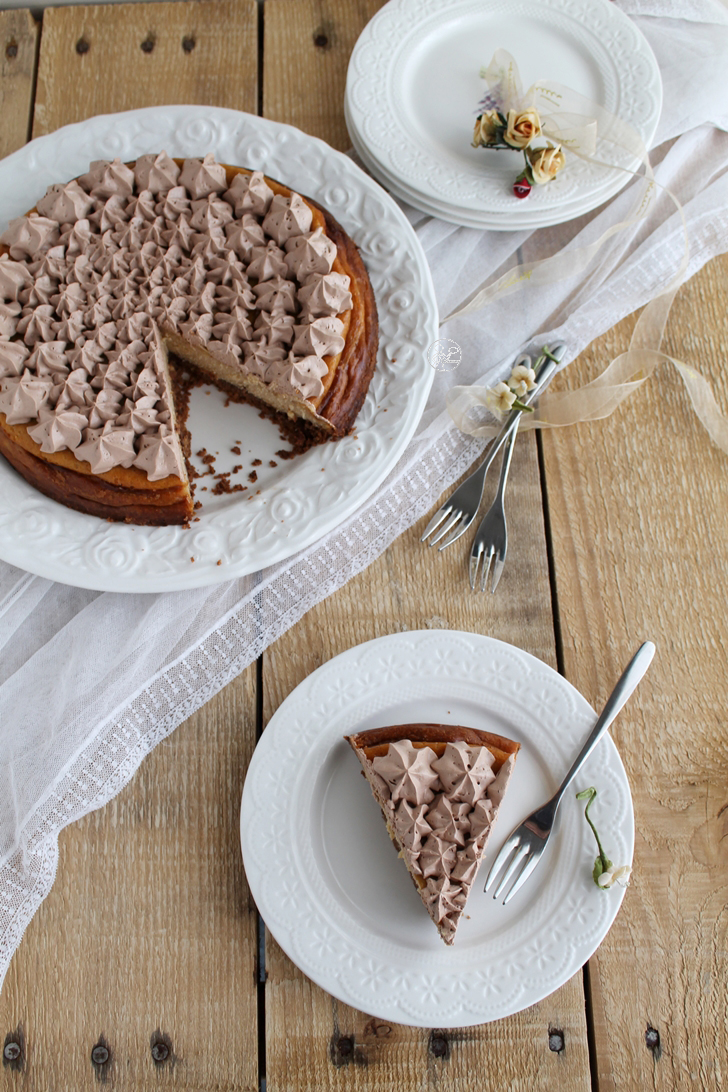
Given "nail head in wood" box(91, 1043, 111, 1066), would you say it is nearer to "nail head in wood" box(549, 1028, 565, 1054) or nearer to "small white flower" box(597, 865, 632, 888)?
"nail head in wood" box(549, 1028, 565, 1054)

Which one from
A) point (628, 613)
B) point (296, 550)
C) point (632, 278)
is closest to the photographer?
point (296, 550)

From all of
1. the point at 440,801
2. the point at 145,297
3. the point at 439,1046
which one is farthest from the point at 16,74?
the point at 439,1046

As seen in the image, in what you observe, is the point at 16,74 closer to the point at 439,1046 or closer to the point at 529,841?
the point at 529,841

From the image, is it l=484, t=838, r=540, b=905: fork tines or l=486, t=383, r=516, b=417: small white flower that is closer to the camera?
l=484, t=838, r=540, b=905: fork tines

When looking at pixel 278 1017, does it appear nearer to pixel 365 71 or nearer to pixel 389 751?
pixel 389 751

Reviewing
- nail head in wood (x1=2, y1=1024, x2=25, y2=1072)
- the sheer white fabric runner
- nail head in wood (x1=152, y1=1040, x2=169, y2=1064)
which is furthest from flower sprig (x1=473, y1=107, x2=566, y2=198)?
nail head in wood (x1=2, y1=1024, x2=25, y2=1072)

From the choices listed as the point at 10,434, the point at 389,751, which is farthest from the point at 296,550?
the point at 10,434
